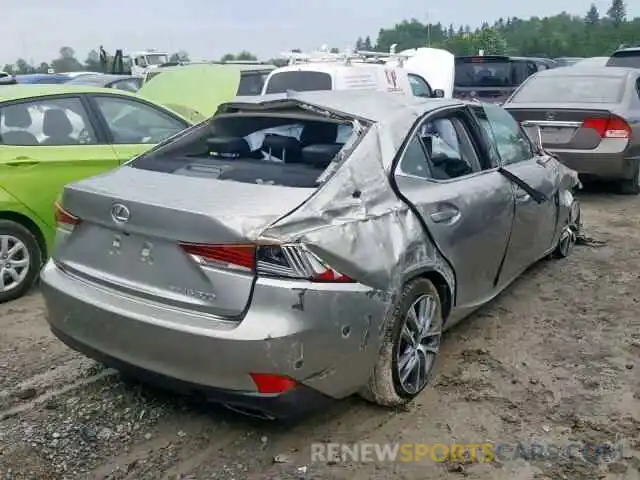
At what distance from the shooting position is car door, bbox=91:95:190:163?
225 inches

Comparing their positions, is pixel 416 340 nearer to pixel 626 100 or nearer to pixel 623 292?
pixel 623 292

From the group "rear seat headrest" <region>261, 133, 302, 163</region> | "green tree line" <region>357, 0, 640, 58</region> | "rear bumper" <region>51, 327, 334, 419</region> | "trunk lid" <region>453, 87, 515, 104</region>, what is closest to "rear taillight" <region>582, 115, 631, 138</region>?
"rear seat headrest" <region>261, 133, 302, 163</region>

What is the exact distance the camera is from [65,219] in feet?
11.4

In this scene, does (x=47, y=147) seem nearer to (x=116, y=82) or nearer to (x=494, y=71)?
(x=116, y=82)

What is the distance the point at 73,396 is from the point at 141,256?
3.55 ft

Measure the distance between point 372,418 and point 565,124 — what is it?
222 inches

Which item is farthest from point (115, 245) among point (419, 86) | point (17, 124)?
point (419, 86)

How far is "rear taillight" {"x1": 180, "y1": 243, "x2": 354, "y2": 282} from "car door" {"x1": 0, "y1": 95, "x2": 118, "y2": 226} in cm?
278

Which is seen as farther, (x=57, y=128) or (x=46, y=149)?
(x=57, y=128)

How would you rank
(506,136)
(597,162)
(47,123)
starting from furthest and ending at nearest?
1. (597,162)
2. (47,123)
3. (506,136)

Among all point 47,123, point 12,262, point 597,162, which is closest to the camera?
point 12,262

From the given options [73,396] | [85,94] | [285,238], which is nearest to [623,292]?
[285,238]

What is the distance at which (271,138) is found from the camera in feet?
12.5

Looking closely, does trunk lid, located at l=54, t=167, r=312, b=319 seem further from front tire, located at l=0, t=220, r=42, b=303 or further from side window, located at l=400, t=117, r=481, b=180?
front tire, located at l=0, t=220, r=42, b=303
